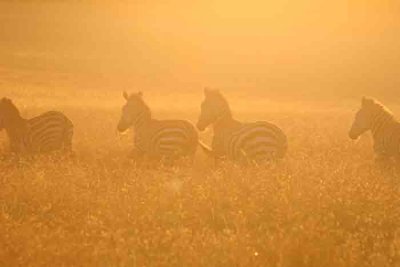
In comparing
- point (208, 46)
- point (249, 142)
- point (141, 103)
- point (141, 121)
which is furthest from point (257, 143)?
point (208, 46)

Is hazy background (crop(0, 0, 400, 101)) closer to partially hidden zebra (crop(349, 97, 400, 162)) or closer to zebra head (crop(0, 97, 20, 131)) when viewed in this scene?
partially hidden zebra (crop(349, 97, 400, 162))

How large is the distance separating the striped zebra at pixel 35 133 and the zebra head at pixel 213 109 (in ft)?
8.80

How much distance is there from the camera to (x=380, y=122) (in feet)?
49.2

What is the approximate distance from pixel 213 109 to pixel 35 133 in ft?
11.6

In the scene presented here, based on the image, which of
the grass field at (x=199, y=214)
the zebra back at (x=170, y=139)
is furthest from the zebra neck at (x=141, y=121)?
the grass field at (x=199, y=214)

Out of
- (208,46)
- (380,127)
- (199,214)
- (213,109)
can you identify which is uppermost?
(208,46)

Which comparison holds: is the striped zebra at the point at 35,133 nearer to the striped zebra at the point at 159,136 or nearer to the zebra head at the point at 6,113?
the zebra head at the point at 6,113

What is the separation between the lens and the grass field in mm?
8188

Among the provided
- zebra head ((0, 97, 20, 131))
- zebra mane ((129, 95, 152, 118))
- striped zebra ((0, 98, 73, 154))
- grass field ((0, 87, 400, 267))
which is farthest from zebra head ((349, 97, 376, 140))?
zebra head ((0, 97, 20, 131))

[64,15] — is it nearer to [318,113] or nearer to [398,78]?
[398,78]

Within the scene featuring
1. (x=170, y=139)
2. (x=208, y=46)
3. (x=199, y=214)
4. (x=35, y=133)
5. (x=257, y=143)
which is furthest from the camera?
(x=208, y=46)

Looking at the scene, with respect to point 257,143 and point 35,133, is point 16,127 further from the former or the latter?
point 257,143

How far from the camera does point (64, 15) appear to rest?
202 ft

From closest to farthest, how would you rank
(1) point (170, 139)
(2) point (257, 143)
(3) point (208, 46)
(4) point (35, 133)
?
(2) point (257, 143) < (1) point (170, 139) < (4) point (35, 133) < (3) point (208, 46)
